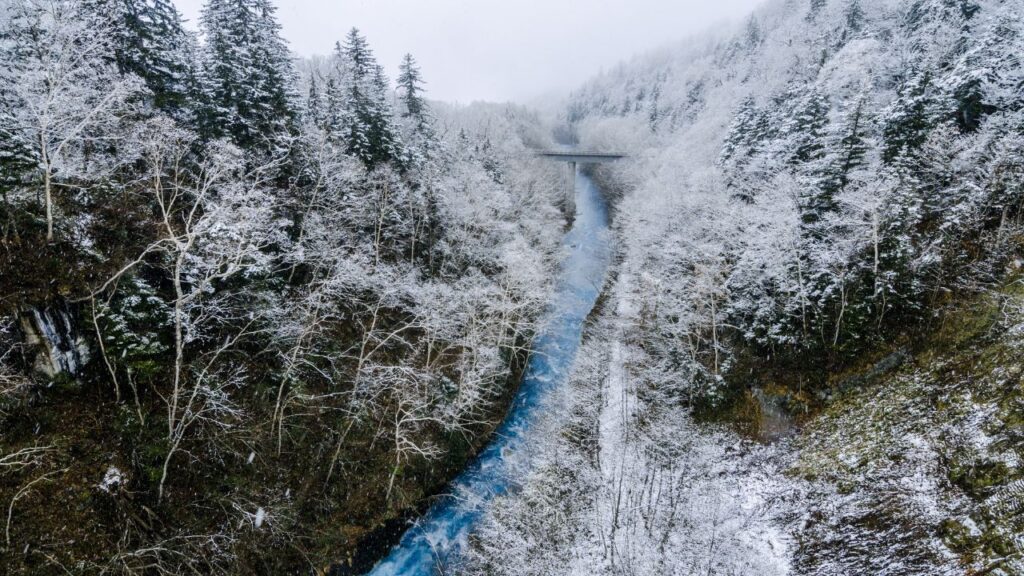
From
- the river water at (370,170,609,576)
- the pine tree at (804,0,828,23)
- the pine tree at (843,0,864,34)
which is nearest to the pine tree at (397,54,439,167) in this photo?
the river water at (370,170,609,576)

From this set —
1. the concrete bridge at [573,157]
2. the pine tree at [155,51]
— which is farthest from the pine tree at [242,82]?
the concrete bridge at [573,157]

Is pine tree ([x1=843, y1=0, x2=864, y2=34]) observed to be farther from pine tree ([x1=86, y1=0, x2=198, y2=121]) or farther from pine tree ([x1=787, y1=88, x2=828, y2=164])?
pine tree ([x1=86, y1=0, x2=198, y2=121])

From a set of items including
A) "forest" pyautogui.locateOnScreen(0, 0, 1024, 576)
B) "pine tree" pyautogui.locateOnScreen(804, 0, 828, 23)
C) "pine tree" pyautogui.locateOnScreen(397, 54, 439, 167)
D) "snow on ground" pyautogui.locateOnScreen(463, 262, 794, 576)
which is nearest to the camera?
→ "forest" pyautogui.locateOnScreen(0, 0, 1024, 576)

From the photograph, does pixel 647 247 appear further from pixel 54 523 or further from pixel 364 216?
pixel 54 523

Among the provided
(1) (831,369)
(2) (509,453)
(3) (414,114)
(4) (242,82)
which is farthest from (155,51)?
(1) (831,369)

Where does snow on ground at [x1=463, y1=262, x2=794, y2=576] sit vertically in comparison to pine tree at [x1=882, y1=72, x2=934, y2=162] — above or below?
below

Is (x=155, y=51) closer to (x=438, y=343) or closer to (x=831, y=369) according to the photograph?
(x=438, y=343)
